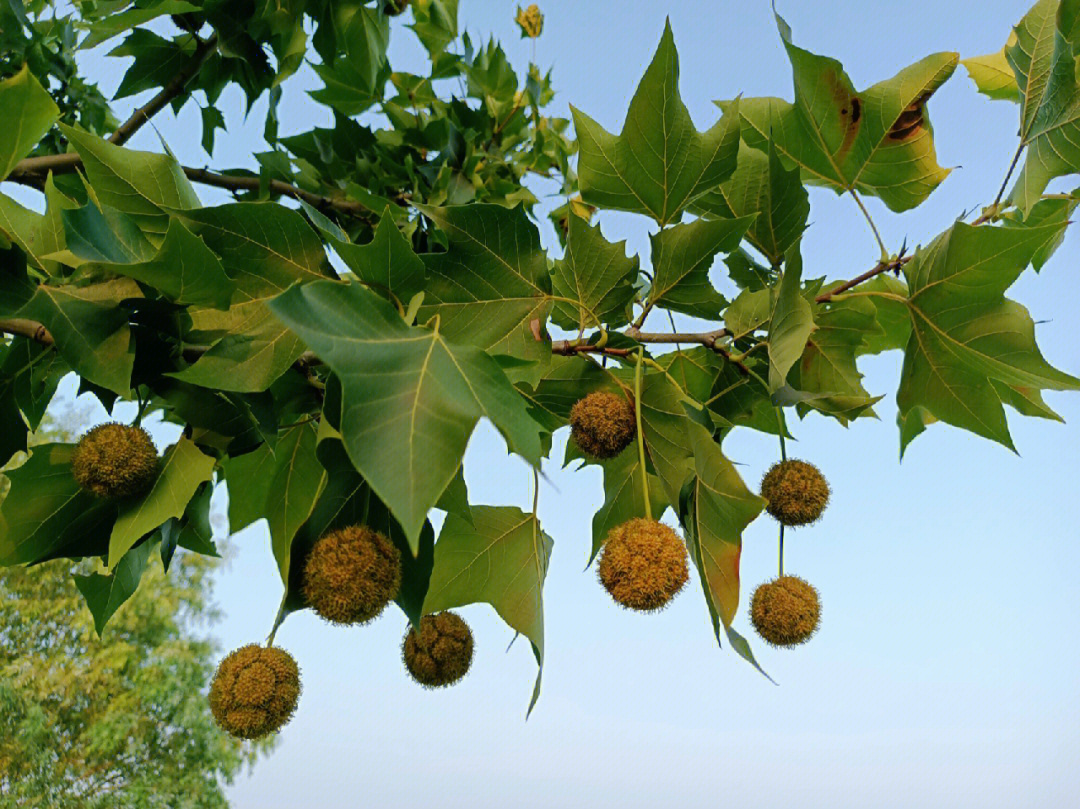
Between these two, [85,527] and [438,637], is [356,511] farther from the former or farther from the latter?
[85,527]

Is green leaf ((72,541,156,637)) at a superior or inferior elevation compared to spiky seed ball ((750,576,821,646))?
inferior

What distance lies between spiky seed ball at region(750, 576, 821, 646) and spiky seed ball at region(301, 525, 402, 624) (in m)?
0.55

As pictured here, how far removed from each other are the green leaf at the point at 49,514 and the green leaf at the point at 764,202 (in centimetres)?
104

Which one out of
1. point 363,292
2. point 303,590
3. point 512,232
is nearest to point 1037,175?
point 512,232

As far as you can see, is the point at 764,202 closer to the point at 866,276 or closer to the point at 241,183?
the point at 866,276

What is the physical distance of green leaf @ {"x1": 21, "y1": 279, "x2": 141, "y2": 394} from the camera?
1115 millimetres

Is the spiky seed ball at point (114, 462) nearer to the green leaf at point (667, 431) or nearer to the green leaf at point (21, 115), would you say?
the green leaf at point (21, 115)

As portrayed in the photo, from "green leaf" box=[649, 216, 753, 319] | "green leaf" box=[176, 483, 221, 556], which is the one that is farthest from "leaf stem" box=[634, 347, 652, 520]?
"green leaf" box=[176, 483, 221, 556]

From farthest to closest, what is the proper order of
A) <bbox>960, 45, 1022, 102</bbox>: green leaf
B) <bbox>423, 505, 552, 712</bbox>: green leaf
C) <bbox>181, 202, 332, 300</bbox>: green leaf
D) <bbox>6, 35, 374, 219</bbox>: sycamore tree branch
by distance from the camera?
<bbox>6, 35, 374, 219</bbox>: sycamore tree branch
<bbox>960, 45, 1022, 102</bbox>: green leaf
<bbox>423, 505, 552, 712</bbox>: green leaf
<bbox>181, 202, 332, 300</bbox>: green leaf

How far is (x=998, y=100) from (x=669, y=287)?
110 cm

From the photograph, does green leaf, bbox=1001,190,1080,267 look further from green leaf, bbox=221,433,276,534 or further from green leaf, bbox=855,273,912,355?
green leaf, bbox=221,433,276,534

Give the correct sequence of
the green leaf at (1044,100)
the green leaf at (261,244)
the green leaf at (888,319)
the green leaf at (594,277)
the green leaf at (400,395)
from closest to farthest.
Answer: the green leaf at (400,395), the green leaf at (261,244), the green leaf at (594,277), the green leaf at (1044,100), the green leaf at (888,319)

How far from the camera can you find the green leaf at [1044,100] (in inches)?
56.7

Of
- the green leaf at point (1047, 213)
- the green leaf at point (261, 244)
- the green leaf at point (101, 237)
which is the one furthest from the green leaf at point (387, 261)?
the green leaf at point (1047, 213)
